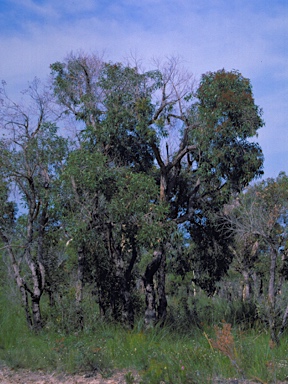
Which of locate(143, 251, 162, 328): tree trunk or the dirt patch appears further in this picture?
locate(143, 251, 162, 328): tree trunk

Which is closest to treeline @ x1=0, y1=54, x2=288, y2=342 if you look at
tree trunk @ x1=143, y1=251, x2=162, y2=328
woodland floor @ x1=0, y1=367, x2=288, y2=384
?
tree trunk @ x1=143, y1=251, x2=162, y2=328

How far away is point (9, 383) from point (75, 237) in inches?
221

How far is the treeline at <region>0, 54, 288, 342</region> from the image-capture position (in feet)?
46.0

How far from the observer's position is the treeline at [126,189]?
552 inches

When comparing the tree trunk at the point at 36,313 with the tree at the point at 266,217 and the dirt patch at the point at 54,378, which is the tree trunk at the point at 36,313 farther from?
the tree at the point at 266,217

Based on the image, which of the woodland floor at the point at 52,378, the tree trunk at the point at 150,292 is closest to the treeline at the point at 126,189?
the tree trunk at the point at 150,292

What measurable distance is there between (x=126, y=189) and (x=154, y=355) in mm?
6142

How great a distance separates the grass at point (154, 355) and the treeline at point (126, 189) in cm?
217

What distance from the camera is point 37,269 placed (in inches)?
606

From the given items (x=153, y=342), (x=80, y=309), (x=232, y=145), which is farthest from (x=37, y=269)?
(x=232, y=145)

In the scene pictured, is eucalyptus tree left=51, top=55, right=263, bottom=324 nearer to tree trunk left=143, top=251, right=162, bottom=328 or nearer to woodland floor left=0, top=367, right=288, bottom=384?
tree trunk left=143, top=251, right=162, bottom=328

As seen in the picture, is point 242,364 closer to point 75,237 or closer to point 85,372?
point 85,372

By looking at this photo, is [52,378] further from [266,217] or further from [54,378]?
[266,217]

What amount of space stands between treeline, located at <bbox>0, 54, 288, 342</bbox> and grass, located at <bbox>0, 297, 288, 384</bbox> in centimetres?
217
